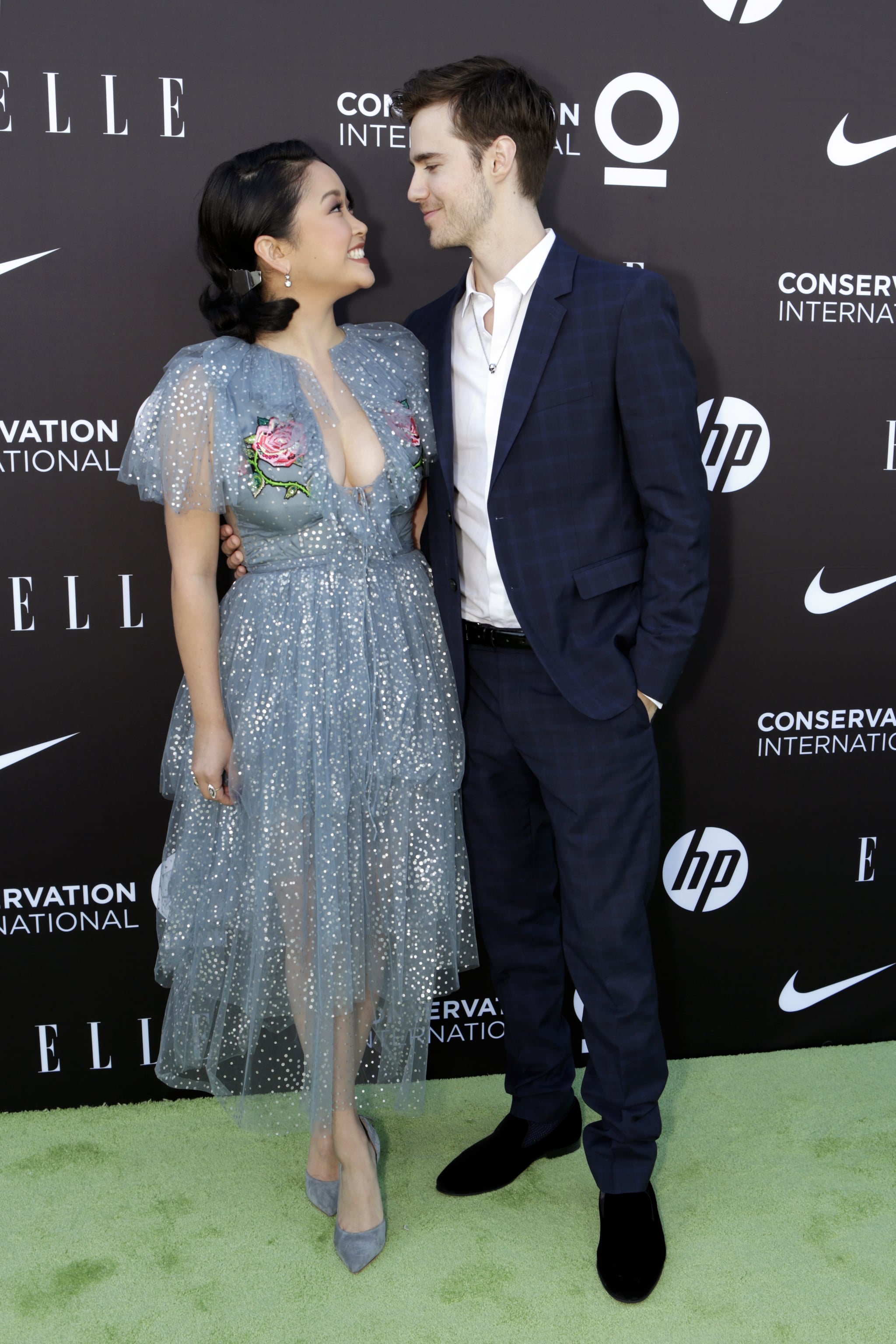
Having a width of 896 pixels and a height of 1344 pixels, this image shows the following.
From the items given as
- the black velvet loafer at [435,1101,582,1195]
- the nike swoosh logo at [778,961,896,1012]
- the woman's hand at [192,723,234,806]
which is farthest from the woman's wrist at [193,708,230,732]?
the nike swoosh logo at [778,961,896,1012]

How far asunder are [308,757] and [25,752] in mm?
770

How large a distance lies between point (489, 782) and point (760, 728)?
2.52ft

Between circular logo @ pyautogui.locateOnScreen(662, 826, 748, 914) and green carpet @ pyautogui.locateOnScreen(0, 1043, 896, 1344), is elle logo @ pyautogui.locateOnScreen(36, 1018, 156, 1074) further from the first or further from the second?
circular logo @ pyautogui.locateOnScreen(662, 826, 748, 914)

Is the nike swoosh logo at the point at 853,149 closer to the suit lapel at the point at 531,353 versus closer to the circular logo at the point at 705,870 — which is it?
the suit lapel at the point at 531,353

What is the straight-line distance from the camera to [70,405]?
2143 mm

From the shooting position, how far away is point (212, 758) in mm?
1807

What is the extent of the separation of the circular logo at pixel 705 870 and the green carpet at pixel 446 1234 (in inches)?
15.9

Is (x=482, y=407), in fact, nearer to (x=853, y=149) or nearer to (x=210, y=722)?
(x=210, y=722)

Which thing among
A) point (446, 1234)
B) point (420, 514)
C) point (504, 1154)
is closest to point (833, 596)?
point (420, 514)

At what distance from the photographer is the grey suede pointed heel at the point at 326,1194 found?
2004 mm

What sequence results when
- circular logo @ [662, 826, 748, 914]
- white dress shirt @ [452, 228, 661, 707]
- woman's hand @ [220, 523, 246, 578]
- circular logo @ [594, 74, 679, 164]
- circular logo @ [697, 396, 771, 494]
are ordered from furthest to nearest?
1. circular logo @ [662, 826, 748, 914]
2. circular logo @ [697, 396, 771, 494]
3. circular logo @ [594, 74, 679, 164]
4. woman's hand @ [220, 523, 246, 578]
5. white dress shirt @ [452, 228, 661, 707]

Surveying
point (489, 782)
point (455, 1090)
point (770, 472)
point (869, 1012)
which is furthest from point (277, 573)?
point (869, 1012)

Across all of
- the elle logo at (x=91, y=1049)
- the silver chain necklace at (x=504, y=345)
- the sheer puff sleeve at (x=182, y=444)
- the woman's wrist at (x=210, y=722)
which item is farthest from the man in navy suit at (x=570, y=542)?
the elle logo at (x=91, y=1049)

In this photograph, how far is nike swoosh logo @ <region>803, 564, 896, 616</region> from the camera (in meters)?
2.41
